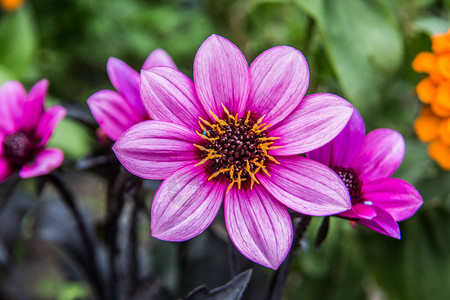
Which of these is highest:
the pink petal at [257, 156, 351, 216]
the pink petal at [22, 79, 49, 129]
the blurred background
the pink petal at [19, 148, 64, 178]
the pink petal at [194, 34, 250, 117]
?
the pink petal at [194, 34, 250, 117]

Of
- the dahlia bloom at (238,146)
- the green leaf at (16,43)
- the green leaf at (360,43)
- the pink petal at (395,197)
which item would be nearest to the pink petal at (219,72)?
the dahlia bloom at (238,146)

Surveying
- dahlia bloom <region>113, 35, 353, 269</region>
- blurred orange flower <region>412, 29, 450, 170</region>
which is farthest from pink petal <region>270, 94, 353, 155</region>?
blurred orange flower <region>412, 29, 450, 170</region>

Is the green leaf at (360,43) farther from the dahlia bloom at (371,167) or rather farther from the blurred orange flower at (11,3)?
the blurred orange flower at (11,3)

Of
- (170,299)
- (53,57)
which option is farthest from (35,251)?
(53,57)

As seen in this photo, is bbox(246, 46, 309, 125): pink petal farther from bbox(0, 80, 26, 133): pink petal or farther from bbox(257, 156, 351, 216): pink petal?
bbox(0, 80, 26, 133): pink petal

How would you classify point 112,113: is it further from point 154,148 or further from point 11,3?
point 11,3

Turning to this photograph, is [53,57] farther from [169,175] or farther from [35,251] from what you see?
[169,175]

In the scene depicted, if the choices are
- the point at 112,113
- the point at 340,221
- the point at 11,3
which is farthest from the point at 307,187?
the point at 11,3
